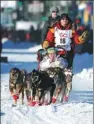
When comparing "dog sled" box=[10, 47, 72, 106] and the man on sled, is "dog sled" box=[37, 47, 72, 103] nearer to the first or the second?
"dog sled" box=[10, 47, 72, 106]

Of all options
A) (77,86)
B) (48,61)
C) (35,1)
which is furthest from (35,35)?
(48,61)

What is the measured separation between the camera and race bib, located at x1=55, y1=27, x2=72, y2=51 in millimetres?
10695

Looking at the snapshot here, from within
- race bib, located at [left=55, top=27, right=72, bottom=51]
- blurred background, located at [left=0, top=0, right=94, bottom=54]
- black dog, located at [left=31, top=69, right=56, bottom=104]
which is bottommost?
black dog, located at [left=31, top=69, right=56, bottom=104]

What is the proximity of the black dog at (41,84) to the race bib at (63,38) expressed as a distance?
5.59 ft

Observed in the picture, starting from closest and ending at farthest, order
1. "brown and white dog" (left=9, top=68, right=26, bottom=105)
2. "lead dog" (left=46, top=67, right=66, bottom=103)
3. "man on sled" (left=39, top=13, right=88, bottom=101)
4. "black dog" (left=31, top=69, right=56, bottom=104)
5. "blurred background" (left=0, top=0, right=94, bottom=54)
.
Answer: "black dog" (left=31, top=69, right=56, bottom=104) < "brown and white dog" (left=9, top=68, right=26, bottom=105) < "lead dog" (left=46, top=67, right=66, bottom=103) < "man on sled" (left=39, top=13, right=88, bottom=101) < "blurred background" (left=0, top=0, right=94, bottom=54)

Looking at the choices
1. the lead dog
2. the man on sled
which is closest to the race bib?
the man on sled

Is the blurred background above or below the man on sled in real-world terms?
Answer: above

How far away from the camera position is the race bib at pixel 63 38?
1070 centimetres

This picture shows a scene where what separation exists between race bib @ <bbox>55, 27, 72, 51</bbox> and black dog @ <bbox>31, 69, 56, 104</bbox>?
170 centimetres

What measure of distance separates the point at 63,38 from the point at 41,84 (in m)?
1.96

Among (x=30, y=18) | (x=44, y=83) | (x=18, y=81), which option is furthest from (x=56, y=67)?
(x=30, y=18)

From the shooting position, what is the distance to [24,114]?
8633 mm

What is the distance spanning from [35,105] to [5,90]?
2.34 metres

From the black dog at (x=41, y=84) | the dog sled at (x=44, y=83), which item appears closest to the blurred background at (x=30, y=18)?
the dog sled at (x=44, y=83)
